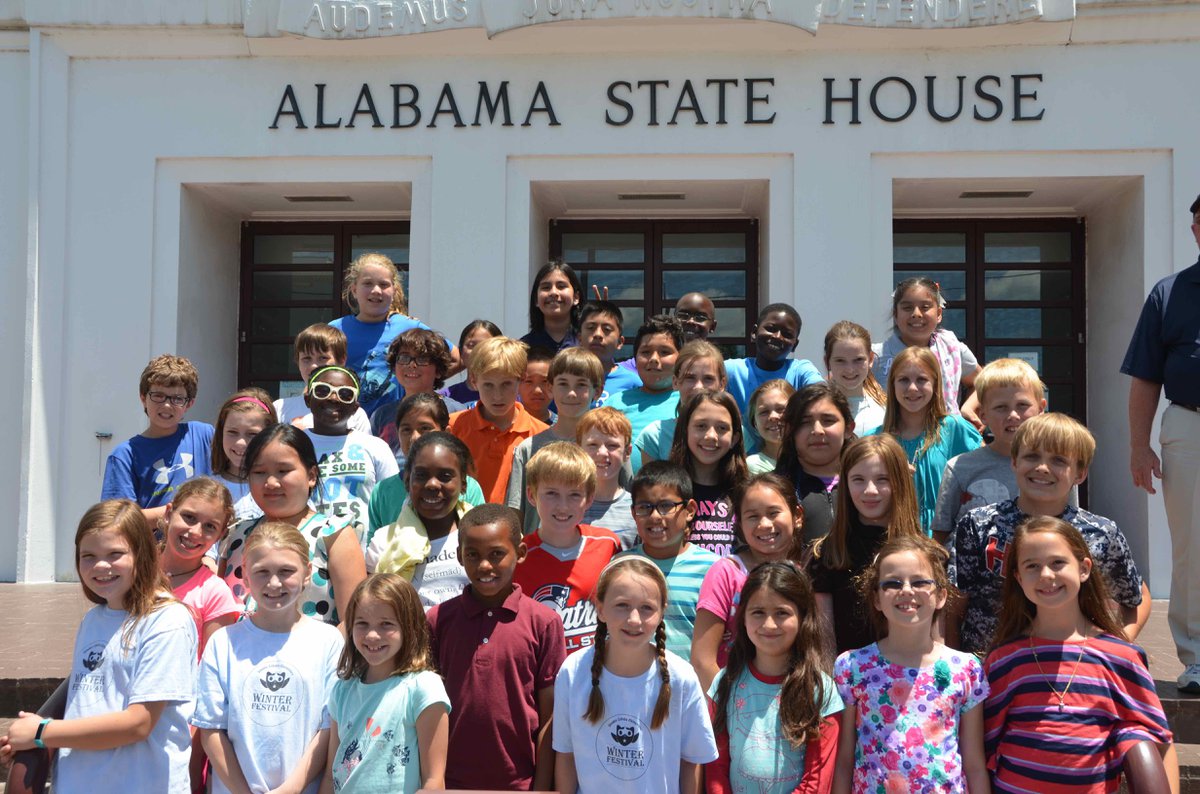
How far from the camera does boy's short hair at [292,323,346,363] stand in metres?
6.14

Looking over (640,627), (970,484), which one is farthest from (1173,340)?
(640,627)

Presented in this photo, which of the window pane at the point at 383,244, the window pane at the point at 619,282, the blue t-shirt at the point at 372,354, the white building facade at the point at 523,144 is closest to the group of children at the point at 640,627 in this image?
the blue t-shirt at the point at 372,354

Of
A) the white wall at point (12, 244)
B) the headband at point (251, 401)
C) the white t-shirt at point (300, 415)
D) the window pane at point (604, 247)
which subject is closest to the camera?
the headband at point (251, 401)

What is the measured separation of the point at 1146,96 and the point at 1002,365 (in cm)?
519

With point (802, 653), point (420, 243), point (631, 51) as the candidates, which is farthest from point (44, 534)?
point (802, 653)

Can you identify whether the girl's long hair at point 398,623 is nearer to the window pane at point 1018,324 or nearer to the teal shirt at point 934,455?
the teal shirt at point 934,455

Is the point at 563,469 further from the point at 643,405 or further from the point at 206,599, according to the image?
the point at 643,405

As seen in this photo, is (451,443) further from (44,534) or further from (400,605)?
(44,534)

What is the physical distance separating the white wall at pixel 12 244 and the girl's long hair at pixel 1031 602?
26.9 feet

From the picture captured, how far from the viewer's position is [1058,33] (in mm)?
8836

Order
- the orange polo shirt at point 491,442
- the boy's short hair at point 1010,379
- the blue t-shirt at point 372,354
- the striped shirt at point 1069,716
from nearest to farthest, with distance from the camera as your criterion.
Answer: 1. the striped shirt at point 1069,716
2. the boy's short hair at point 1010,379
3. the orange polo shirt at point 491,442
4. the blue t-shirt at point 372,354

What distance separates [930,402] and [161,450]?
136 inches

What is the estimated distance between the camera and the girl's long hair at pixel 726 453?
15.6ft

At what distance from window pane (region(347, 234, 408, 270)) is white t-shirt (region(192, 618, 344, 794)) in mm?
7252
